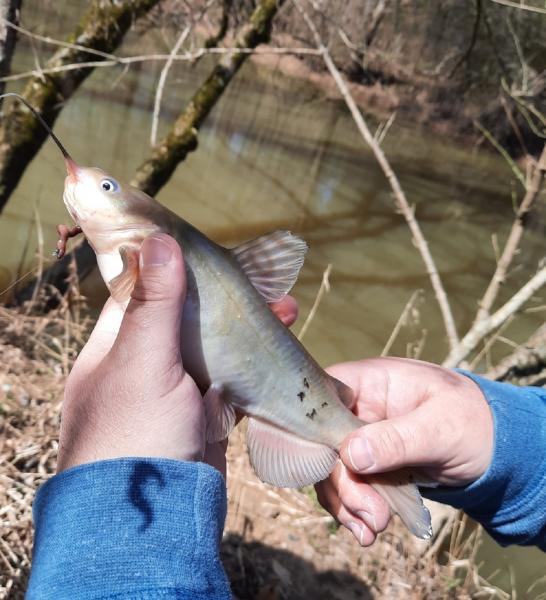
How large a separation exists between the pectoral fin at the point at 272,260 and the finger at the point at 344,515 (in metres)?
0.82

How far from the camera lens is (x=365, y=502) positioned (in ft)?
Answer: 6.76

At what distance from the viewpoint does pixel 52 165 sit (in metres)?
8.54

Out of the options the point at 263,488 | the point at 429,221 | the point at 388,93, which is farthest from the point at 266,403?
the point at 388,93

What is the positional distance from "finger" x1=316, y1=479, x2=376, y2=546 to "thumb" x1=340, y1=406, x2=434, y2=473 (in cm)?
26

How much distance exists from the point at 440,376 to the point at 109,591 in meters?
1.52

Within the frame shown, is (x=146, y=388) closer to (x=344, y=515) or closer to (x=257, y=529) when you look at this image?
(x=344, y=515)

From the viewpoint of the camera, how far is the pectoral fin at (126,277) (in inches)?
64.5

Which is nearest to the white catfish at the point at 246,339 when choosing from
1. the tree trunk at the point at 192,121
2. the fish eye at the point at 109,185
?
the fish eye at the point at 109,185

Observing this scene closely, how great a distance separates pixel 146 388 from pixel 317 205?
10.1 m

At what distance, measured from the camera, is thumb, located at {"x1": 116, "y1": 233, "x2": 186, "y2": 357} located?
5.23 feet

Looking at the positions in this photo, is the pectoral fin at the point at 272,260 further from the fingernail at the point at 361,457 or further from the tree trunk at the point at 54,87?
the tree trunk at the point at 54,87

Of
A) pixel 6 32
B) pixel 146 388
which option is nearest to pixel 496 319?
pixel 146 388

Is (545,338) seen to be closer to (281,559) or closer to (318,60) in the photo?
(281,559)

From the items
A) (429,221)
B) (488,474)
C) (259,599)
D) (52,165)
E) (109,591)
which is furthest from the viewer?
(429,221)
